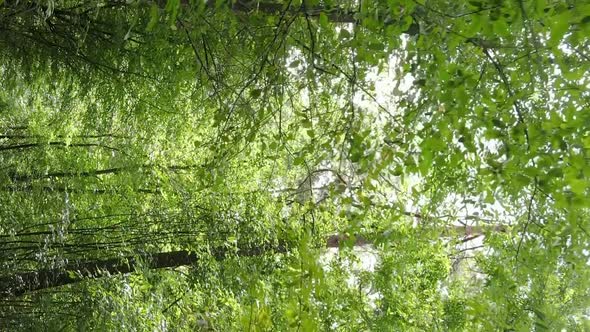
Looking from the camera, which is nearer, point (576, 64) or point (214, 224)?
point (576, 64)

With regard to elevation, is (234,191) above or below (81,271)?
above

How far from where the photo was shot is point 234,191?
3637 mm

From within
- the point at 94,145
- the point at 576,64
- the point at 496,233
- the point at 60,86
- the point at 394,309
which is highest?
the point at 60,86

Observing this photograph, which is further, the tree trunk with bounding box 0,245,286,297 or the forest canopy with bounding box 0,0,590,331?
the tree trunk with bounding box 0,245,286,297

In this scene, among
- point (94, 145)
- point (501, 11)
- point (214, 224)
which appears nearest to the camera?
point (501, 11)

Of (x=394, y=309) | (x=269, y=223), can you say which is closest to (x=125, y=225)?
(x=269, y=223)

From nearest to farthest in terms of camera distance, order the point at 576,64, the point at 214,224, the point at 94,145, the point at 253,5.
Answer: the point at 576,64
the point at 253,5
the point at 214,224
the point at 94,145

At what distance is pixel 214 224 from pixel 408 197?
112 cm

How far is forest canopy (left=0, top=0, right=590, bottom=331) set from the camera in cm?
202

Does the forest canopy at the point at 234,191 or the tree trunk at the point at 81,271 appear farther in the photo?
the tree trunk at the point at 81,271

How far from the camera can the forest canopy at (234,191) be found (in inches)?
79.4

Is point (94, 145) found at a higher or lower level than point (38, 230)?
higher

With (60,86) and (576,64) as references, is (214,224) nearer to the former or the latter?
(60,86)

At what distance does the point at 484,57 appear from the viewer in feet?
5.65
